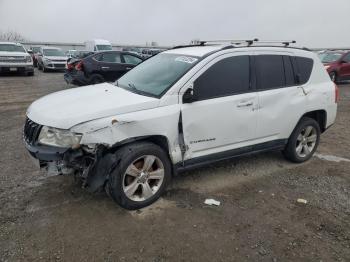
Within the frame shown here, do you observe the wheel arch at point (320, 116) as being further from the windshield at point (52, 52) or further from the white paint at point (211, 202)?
the windshield at point (52, 52)

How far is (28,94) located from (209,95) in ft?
31.6

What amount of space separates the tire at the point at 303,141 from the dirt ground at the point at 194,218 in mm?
227

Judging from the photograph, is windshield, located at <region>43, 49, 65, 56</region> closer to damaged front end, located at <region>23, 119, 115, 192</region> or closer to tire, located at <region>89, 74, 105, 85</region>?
tire, located at <region>89, 74, 105, 85</region>

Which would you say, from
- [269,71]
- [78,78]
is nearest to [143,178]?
[269,71]

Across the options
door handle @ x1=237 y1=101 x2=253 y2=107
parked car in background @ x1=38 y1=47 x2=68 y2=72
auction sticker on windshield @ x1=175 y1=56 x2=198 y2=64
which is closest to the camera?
auction sticker on windshield @ x1=175 y1=56 x2=198 y2=64

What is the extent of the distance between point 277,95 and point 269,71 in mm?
362

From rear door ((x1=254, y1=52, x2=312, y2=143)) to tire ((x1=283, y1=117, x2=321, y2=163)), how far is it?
184mm

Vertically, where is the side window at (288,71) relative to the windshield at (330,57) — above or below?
above

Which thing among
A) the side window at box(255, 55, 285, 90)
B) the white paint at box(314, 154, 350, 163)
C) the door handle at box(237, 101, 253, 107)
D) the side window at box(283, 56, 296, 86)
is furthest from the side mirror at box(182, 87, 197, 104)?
the white paint at box(314, 154, 350, 163)

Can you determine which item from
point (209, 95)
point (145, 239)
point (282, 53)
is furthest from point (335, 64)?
point (145, 239)

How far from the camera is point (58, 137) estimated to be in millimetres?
3379

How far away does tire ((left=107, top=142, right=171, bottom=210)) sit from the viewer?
346 centimetres

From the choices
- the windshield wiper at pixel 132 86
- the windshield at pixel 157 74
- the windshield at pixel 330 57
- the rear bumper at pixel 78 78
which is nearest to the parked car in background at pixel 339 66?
the windshield at pixel 330 57

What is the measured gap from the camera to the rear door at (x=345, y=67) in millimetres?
14820
